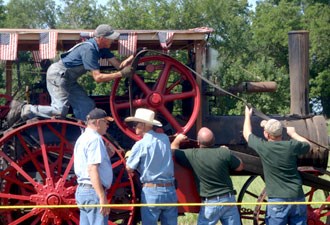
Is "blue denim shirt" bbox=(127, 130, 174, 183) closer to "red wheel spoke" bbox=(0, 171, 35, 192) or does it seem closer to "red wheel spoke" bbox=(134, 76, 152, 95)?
"red wheel spoke" bbox=(134, 76, 152, 95)

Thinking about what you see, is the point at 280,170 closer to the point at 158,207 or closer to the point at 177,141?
the point at 177,141

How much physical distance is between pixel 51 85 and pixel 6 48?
656mm

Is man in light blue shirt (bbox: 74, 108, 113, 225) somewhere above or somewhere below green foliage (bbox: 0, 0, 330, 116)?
below

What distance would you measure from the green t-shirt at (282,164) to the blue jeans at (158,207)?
3.67 ft

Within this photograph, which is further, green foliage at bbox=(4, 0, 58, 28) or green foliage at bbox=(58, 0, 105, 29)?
green foliage at bbox=(4, 0, 58, 28)

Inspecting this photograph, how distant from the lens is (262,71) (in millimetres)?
39906

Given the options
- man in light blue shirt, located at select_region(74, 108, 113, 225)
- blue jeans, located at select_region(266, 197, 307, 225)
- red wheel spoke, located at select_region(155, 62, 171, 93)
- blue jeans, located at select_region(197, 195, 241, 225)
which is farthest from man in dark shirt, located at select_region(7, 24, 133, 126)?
blue jeans, located at select_region(266, 197, 307, 225)

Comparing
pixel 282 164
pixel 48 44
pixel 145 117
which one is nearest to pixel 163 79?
pixel 145 117

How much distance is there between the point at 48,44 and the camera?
8.54 m

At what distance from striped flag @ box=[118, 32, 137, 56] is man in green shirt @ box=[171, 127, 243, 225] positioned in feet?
4.23

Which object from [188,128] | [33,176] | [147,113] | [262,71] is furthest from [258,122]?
[262,71]

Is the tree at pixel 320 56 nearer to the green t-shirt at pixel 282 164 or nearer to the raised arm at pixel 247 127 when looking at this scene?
the raised arm at pixel 247 127

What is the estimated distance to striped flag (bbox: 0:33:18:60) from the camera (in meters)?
8.41

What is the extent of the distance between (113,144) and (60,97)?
823 mm
